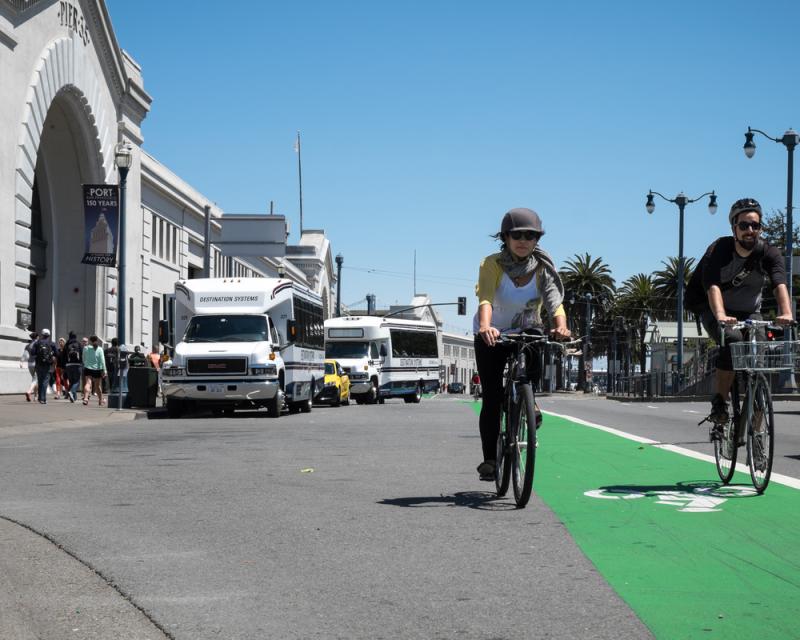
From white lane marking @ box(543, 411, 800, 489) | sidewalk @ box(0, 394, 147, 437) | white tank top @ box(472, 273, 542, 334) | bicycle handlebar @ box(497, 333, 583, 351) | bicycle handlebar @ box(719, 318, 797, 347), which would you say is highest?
white tank top @ box(472, 273, 542, 334)

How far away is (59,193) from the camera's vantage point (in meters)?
38.9

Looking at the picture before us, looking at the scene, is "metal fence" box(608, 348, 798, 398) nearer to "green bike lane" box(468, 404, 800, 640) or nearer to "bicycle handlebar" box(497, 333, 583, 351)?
"green bike lane" box(468, 404, 800, 640)

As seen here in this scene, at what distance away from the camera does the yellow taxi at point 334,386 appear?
3512 cm

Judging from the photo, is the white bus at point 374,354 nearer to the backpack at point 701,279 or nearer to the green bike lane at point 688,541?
the green bike lane at point 688,541

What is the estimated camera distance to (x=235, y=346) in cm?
2522

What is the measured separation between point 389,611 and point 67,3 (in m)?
34.1

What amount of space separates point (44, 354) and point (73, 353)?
98.5 inches

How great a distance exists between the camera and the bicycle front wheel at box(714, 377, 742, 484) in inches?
310

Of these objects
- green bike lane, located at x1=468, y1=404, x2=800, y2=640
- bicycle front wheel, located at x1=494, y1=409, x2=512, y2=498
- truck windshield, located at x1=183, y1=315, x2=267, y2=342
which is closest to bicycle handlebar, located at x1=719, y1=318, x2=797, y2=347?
green bike lane, located at x1=468, y1=404, x2=800, y2=640

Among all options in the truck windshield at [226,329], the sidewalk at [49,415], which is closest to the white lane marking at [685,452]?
the truck windshield at [226,329]

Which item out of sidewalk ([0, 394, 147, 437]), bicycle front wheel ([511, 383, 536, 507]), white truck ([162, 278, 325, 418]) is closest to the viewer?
bicycle front wheel ([511, 383, 536, 507])

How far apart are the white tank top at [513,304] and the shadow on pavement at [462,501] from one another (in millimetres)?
1121

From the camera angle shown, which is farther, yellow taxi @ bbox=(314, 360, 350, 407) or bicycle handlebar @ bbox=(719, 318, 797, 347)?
yellow taxi @ bbox=(314, 360, 350, 407)

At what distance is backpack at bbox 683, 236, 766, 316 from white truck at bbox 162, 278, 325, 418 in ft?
57.3
